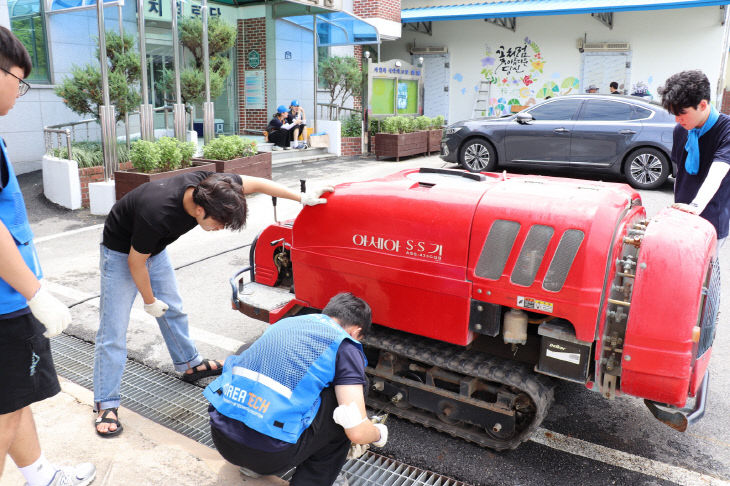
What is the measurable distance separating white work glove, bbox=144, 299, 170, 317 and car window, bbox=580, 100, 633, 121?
9.41 meters

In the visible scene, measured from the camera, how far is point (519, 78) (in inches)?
785

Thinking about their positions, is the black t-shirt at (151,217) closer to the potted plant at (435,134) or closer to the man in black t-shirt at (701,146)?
the man in black t-shirt at (701,146)

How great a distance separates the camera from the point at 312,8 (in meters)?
15.3

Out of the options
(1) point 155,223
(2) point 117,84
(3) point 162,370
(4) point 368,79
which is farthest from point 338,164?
(1) point 155,223

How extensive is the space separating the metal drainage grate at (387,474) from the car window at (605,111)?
924 cm

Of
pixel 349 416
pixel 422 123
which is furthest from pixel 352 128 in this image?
pixel 349 416

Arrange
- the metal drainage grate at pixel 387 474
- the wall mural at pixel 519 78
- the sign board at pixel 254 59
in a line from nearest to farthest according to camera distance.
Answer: the metal drainage grate at pixel 387 474 → the sign board at pixel 254 59 → the wall mural at pixel 519 78

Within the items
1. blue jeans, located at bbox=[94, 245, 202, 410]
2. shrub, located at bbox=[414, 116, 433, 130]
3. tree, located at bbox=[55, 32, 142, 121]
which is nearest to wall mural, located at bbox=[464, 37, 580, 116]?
shrub, located at bbox=[414, 116, 433, 130]

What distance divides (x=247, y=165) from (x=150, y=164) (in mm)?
2060

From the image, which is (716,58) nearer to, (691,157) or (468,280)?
(691,157)

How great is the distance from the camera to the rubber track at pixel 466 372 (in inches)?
126

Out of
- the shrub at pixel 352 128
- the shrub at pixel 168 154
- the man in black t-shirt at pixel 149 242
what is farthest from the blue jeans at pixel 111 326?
the shrub at pixel 352 128

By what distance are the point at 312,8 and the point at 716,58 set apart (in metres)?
11.5

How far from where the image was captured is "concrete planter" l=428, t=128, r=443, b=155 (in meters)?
16.2
